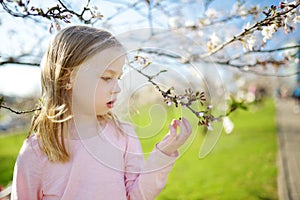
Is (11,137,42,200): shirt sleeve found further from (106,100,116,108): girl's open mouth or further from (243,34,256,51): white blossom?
(243,34,256,51): white blossom

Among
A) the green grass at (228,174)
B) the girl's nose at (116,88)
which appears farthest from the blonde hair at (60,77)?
the green grass at (228,174)

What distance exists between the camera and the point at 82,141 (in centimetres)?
129

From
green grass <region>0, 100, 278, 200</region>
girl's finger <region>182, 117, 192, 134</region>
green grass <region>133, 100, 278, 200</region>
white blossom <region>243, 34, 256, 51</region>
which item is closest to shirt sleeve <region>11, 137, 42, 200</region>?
girl's finger <region>182, 117, 192, 134</region>

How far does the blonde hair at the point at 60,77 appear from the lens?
1.25m

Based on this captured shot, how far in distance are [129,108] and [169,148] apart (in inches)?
8.7

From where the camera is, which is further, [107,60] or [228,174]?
[228,174]

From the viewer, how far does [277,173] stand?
5262mm

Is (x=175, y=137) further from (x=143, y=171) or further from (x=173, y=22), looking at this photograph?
(x=173, y=22)

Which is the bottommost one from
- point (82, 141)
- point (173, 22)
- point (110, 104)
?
point (82, 141)

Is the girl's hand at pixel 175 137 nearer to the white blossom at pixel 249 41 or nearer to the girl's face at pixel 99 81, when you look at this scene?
the girl's face at pixel 99 81

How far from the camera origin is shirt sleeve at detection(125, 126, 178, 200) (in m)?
1.17

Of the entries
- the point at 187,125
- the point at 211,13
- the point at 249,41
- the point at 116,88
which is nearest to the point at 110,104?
the point at 116,88

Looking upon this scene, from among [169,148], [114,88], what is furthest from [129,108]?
[169,148]

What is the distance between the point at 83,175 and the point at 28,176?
20cm
